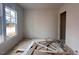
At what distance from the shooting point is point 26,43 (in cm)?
366

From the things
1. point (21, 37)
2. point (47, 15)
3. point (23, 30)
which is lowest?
Result: point (21, 37)

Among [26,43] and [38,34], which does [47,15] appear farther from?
[26,43]

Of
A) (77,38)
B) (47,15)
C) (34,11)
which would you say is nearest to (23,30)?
(34,11)

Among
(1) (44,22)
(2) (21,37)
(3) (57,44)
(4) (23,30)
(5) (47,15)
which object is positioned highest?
(5) (47,15)

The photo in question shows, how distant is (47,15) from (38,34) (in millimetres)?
793

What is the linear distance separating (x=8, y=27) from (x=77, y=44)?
2.24 m

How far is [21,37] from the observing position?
3.84 metres

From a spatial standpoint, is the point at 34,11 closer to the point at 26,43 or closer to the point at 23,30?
the point at 23,30

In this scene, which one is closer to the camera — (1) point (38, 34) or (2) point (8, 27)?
(2) point (8, 27)
